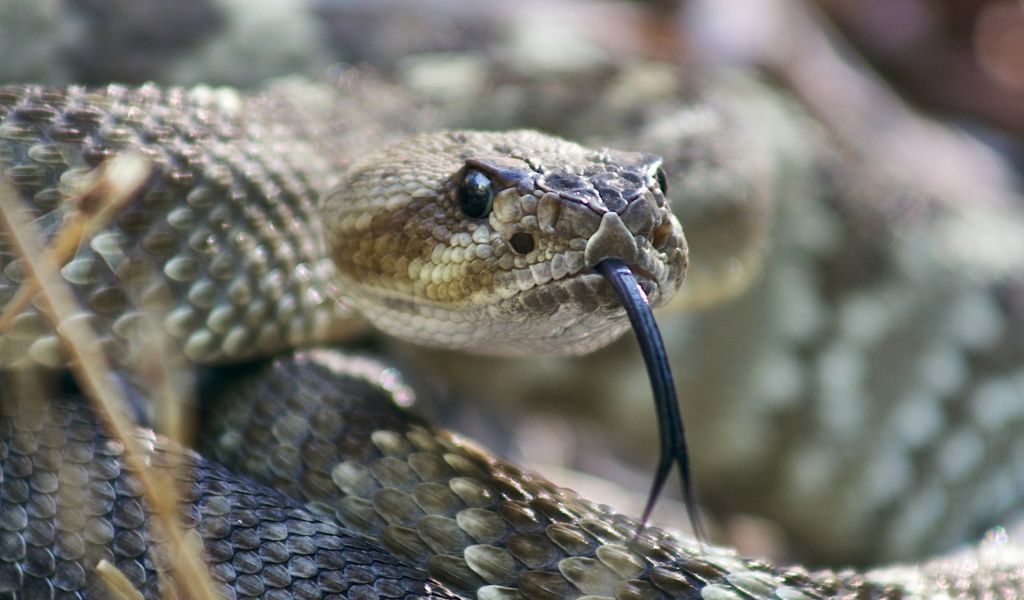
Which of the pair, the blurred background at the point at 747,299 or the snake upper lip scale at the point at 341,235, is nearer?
the snake upper lip scale at the point at 341,235

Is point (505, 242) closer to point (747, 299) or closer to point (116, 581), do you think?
point (116, 581)

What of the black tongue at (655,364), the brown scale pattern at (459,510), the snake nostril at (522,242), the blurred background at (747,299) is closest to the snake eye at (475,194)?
the snake nostril at (522,242)

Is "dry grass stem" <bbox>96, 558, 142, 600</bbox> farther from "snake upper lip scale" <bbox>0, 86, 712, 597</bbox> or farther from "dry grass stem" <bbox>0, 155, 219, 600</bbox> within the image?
"snake upper lip scale" <bbox>0, 86, 712, 597</bbox>

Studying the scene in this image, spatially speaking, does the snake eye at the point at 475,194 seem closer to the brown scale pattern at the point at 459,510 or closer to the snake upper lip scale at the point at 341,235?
the snake upper lip scale at the point at 341,235

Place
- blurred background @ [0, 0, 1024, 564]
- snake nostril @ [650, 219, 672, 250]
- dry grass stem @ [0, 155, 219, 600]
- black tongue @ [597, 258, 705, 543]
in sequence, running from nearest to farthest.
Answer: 1. dry grass stem @ [0, 155, 219, 600]
2. black tongue @ [597, 258, 705, 543]
3. snake nostril @ [650, 219, 672, 250]
4. blurred background @ [0, 0, 1024, 564]

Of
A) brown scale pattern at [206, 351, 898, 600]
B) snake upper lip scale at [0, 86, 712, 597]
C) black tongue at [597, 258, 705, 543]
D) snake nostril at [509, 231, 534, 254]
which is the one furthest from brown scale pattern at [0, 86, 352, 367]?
black tongue at [597, 258, 705, 543]

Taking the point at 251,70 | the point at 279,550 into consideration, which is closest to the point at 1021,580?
the point at 279,550

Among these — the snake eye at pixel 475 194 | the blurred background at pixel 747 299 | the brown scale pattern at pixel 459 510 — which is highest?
the blurred background at pixel 747 299
